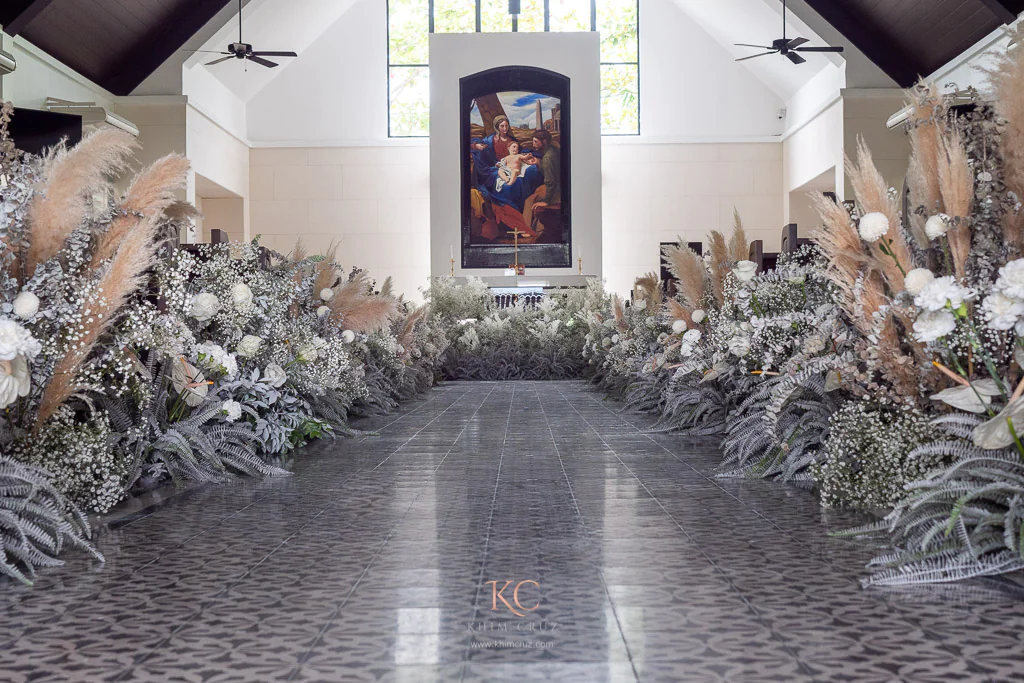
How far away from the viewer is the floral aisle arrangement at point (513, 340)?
12.9 meters

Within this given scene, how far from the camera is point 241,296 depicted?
429cm

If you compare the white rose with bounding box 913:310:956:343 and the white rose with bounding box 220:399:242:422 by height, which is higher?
the white rose with bounding box 913:310:956:343

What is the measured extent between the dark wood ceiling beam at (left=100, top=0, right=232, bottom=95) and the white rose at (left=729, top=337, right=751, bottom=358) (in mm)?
→ 13592

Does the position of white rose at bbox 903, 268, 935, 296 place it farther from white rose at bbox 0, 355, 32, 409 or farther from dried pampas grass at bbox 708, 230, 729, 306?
dried pampas grass at bbox 708, 230, 729, 306

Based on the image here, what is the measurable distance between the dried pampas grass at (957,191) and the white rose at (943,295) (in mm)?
299

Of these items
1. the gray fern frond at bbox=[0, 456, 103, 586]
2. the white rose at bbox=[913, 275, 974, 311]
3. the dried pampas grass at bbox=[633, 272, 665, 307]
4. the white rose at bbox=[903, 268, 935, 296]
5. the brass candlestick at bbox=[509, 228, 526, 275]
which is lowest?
the gray fern frond at bbox=[0, 456, 103, 586]

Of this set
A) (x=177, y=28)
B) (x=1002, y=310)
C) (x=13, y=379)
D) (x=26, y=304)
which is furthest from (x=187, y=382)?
(x=177, y=28)

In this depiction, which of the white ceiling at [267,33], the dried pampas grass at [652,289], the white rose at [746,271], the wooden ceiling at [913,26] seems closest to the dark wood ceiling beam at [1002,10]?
the wooden ceiling at [913,26]

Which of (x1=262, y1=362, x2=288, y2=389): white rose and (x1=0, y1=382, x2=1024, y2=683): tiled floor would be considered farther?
(x1=262, y1=362, x2=288, y2=389): white rose

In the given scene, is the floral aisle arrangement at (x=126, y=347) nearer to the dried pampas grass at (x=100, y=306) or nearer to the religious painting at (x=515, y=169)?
the dried pampas grass at (x=100, y=306)

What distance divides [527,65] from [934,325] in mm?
17203

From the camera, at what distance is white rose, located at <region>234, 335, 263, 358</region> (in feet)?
14.3

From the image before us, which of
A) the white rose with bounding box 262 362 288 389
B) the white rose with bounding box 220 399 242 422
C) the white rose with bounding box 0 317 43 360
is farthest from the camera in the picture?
the white rose with bounding box 262 362 288 389
